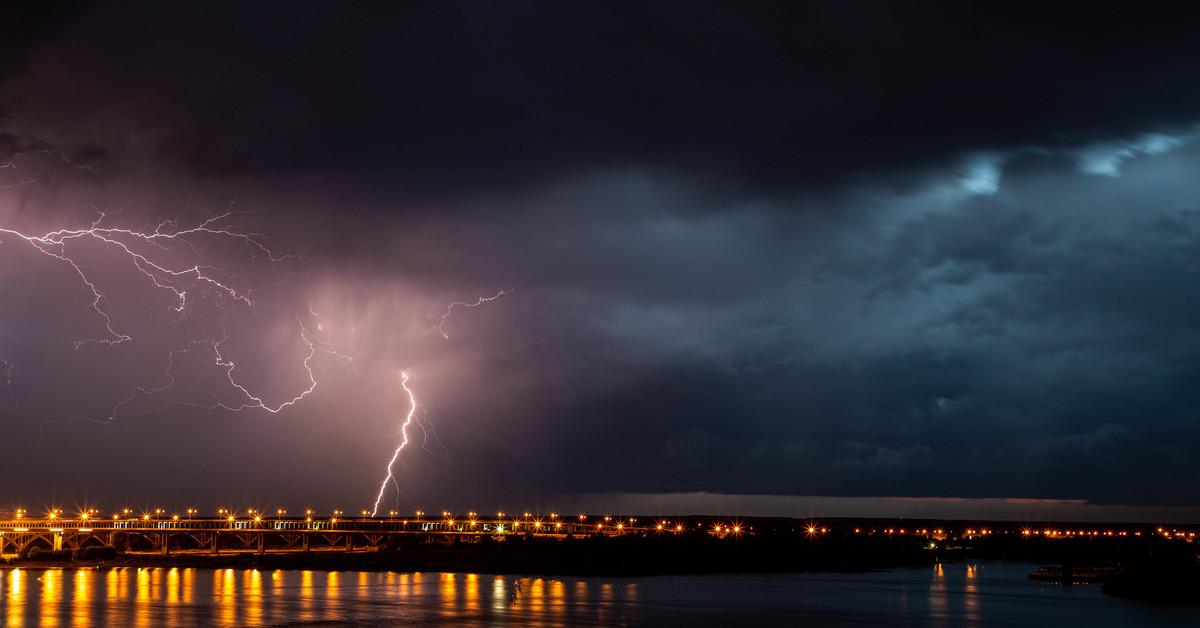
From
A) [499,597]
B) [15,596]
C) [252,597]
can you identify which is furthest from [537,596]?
[15,596]

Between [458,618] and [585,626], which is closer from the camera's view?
[585,626]

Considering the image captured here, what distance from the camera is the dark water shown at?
58.9 metres

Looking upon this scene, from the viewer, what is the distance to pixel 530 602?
69250 mm

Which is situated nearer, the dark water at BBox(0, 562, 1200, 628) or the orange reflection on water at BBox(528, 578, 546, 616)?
the dark water at BBox(0, 562, 1200, 628)

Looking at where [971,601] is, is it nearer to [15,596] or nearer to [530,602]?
[530,602]

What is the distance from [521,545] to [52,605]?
73124 millimetres

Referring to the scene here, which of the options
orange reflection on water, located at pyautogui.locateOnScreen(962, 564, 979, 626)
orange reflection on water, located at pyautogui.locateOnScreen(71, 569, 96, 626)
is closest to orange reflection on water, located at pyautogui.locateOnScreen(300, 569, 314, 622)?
orange reflection on water, located at pyautogui.locateOnScreen(71, 569, 96, 626)

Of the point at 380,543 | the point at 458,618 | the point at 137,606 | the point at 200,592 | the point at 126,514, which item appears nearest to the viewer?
the point at 458,618

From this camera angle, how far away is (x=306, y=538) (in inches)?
5610

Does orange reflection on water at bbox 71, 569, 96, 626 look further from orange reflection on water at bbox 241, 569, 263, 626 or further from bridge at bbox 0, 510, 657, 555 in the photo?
bridge at bbox 0, 510, 657, 555

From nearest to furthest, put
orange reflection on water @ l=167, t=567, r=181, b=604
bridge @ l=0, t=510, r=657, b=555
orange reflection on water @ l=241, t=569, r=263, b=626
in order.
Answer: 1. orange reflection on water @ l=241, t=569, r=263, b=626
2. orange reflection on water @ l=167, t=567, r=181, b=604
3. bridge @ l=0, t=510, r=657, b=555

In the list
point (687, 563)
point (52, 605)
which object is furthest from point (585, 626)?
point (687, 563)

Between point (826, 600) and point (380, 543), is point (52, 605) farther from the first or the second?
point (380, 543)

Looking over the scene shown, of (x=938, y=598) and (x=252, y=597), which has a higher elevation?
(x=252, y=597)
